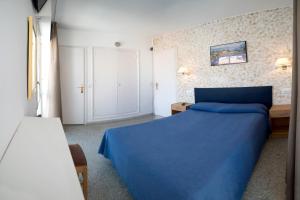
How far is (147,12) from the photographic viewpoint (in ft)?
12.2

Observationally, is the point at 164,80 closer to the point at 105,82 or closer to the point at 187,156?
the point at 105,82

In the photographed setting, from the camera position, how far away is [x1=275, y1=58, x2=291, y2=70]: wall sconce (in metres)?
3.49

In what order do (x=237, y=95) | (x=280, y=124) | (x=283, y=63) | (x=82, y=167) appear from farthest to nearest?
(x=237, y=95) → (x=280, y=124) → (x=283, y=63) → (x=82, y=167)

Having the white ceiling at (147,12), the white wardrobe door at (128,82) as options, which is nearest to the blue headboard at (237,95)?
the white ceiling at (147,12)

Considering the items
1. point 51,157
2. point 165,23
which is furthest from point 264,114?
point 51,157

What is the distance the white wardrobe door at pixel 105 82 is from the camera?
521 centimetres

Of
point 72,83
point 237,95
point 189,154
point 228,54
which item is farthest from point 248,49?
point 72,83

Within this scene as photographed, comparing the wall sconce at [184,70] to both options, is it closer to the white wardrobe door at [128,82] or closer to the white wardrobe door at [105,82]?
the white wardrobe door at [128,82]

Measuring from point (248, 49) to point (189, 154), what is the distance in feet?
10.2

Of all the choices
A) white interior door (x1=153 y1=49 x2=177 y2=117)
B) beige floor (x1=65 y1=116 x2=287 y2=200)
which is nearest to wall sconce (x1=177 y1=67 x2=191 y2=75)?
white interior door (x1=153 y1=49 x2=177 y2=117)

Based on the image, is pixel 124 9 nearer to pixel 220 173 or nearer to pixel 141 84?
pixel 141 84

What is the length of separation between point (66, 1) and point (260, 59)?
3.66 m

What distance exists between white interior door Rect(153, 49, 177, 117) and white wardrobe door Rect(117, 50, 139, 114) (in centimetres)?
59

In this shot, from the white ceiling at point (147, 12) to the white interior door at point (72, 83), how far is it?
66 cm
